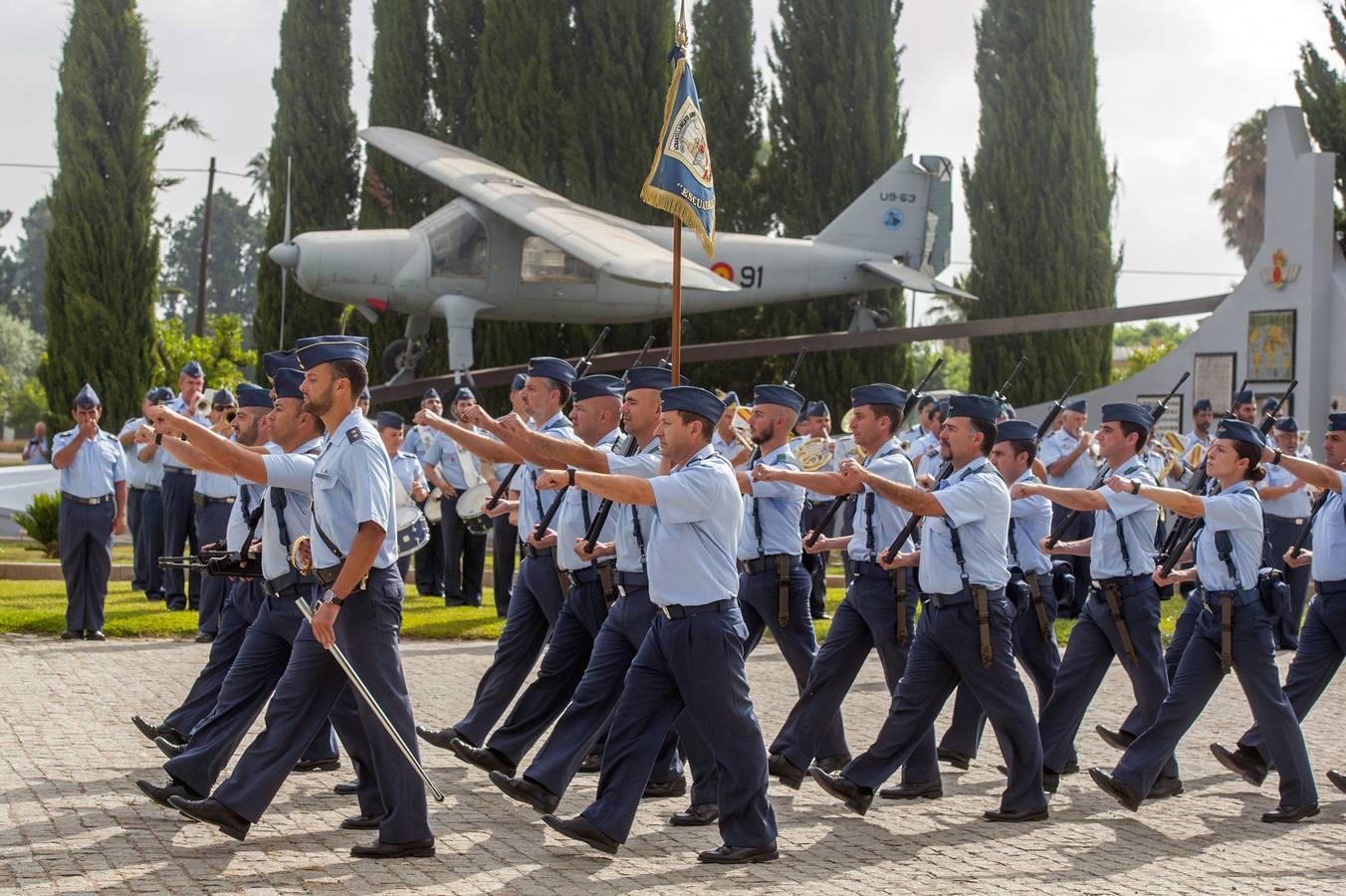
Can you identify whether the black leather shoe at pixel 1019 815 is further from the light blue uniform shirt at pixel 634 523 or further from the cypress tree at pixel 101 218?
the cypress tree at pixel 101 218

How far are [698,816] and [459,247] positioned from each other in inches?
770

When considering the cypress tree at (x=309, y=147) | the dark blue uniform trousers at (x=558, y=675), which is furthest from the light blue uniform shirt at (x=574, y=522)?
the cypress tree at (x=309, y=147)

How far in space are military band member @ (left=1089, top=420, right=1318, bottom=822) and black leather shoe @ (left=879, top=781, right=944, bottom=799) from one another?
2.64 feet

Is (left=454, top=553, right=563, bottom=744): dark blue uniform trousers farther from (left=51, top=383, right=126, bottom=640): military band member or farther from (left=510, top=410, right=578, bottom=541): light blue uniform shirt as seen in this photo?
(left=51, top=383, right=126, bottom=640): military band member

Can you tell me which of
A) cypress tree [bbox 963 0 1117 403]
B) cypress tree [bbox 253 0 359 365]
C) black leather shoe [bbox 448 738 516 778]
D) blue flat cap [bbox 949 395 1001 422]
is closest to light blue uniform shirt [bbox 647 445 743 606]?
blue flat cap [bbox 949 395 1001 422]

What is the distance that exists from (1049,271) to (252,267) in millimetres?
96355

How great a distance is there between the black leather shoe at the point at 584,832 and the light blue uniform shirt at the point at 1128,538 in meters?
3.55

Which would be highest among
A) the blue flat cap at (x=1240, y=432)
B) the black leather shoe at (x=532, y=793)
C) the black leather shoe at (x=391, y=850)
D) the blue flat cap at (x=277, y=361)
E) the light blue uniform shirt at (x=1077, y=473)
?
the blue flat cap at (x=277, y=361)

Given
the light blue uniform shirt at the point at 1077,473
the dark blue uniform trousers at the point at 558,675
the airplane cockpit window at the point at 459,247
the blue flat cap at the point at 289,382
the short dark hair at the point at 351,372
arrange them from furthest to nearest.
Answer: the airplane cockpit window at the point at 459,247
the light blue uniform shirt at the point at 1077,473
the dark blue uniform trousers at the point at 558,675
the blue flat cap at the point at 289,382
the short dark hair at the point at 351,372

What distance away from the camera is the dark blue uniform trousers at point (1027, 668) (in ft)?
31.2

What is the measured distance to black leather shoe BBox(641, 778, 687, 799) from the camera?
868cm

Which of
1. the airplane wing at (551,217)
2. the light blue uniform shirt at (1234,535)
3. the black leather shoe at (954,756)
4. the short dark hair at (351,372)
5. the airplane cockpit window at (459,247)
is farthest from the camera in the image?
the airplane cockpit window at (459,247)

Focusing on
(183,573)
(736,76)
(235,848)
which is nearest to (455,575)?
(183,573)

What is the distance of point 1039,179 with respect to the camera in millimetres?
33031
